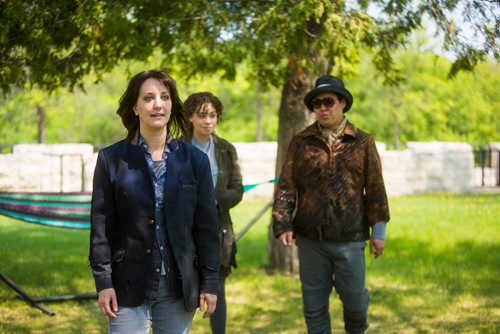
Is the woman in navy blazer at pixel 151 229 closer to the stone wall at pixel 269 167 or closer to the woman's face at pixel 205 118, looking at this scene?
the woman's face at pixel 205 118

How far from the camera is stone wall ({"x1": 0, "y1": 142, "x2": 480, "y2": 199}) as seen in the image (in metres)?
16.1

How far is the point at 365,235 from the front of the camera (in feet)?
15.2

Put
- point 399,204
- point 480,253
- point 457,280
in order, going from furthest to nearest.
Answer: point 399,204 → point 480,253 → point 457,280

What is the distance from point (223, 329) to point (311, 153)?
1311mm

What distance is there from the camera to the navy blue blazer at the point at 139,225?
9.86 feet

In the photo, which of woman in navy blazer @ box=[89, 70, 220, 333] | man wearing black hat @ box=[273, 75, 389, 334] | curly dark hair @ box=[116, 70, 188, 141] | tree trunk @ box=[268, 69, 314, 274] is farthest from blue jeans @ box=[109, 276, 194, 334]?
tree trunk @ box=[268, 69, 314, 274]

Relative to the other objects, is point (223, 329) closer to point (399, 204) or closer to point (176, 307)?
point (176, 307)

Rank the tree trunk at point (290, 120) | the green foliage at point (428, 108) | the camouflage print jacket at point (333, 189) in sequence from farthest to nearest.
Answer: the green foliage at point (428, 108), the tree trunk at point (290, 120), the camouflage print jacket at point (333, 189)

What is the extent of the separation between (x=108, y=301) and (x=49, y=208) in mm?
4005

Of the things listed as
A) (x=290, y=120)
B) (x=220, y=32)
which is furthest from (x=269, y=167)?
(x=220, y=32)

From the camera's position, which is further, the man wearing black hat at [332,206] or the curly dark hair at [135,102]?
the man wearing black hat at [332,206]

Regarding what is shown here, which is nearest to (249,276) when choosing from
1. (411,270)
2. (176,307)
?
(411,270)

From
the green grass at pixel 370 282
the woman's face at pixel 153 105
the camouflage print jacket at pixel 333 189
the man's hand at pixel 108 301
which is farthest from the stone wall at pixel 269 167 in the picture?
the man's hand at pixel 108 301

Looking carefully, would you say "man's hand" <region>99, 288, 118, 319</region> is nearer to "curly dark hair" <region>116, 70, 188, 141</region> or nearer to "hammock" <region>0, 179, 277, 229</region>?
"curly dark hair" <region>116, 70, 188, 141</region>
